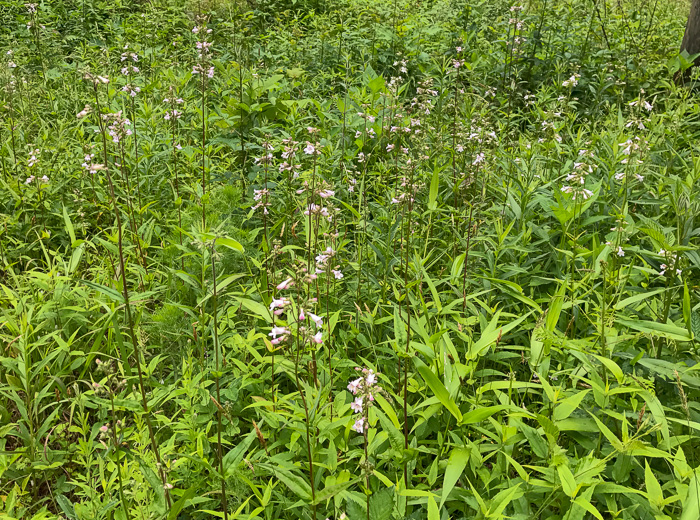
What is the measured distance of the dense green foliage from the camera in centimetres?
178

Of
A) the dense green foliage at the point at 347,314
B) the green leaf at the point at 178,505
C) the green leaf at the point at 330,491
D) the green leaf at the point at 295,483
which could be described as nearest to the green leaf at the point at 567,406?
the dense green foliage at the point at 347,314

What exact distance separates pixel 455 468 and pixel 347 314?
138 centimetres

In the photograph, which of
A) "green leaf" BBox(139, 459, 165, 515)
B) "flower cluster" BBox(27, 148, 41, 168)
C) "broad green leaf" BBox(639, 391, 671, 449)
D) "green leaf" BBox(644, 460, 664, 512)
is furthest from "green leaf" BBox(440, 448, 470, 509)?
"flower cluster" BBox(27, 148, 41, 168)

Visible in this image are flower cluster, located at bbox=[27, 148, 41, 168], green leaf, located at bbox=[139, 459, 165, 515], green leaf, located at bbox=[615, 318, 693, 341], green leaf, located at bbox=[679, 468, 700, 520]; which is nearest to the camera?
green leaf, located at bbox=[679, 468, 700, 520]

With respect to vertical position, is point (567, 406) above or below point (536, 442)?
above

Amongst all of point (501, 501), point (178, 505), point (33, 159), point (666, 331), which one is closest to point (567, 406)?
point (501, 501)

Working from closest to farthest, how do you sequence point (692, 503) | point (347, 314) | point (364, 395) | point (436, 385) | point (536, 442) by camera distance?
point (692, 503), point (364, 395), point (436, 385), point (536, 442), point (347, 314)

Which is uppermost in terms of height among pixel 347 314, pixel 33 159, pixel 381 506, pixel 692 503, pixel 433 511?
pixel 33 159

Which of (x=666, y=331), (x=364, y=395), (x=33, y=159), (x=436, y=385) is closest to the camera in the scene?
(x=364, y=395)

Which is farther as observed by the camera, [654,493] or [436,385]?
[436,385]

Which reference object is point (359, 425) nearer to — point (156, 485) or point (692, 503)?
point (156, 485)

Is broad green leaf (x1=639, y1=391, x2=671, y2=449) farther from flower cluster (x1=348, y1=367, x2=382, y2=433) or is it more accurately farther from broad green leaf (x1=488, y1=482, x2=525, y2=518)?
flower cluster (x1=348, y1=367, x2=382, y2=433)

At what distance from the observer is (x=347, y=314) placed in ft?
9.46

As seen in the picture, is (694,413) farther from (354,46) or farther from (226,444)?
(354,46)
